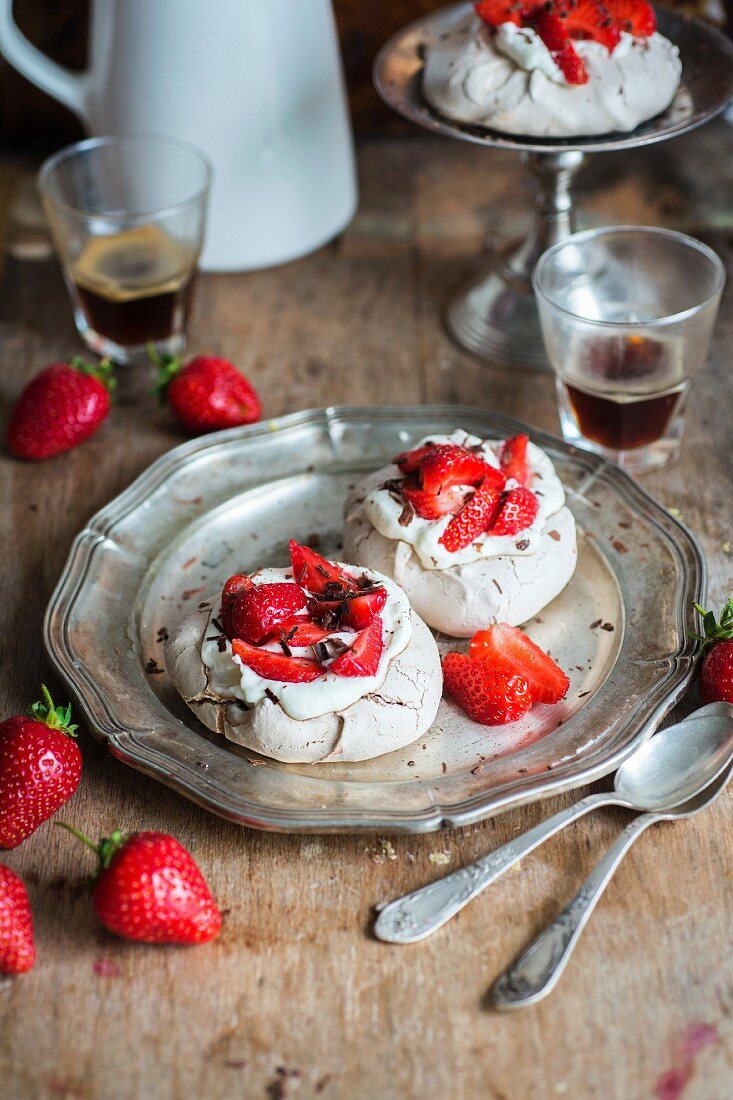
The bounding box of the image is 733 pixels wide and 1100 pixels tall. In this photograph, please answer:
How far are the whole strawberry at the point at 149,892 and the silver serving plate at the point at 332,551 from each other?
0.30 ft

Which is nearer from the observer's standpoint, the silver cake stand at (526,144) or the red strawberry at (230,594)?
the red strawberry at (230,594)

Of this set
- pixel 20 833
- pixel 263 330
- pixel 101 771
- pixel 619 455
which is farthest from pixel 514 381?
pixel 20 833

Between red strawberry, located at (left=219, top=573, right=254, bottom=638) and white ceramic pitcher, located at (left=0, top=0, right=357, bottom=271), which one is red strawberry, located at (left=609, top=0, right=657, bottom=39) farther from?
red strawberry, located at (left=219, top=573, right=254, bottom=638)

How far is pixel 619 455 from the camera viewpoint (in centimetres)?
178

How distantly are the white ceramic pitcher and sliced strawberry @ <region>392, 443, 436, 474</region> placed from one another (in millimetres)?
843

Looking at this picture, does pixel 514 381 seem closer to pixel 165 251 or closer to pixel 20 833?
pixel 165 251

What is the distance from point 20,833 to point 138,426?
0.88 m

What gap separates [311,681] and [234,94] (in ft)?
4.11

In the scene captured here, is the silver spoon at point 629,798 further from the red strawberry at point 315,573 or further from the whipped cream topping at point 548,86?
the whipped cream topping at point 548,86

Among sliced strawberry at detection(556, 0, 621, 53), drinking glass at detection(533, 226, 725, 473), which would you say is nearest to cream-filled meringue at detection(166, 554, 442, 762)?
drinking glass at detection(533, 226, 725, 473)

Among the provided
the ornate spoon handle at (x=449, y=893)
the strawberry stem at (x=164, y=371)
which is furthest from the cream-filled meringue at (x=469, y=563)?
the strawberry stem at (x=164, y=371)

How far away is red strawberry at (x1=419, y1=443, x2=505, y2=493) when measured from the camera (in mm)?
1443

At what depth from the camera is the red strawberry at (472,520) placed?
1434 millimetres

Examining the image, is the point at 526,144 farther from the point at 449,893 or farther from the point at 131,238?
the point at 449,893
